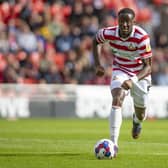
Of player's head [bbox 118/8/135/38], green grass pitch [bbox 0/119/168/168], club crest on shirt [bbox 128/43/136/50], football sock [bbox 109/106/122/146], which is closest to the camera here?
green grass pitch [bbox 0/119/168/168]

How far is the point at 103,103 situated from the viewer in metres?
21.7

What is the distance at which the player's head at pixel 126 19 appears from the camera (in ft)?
34.3

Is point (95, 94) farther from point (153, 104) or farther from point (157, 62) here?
point (157, 62)

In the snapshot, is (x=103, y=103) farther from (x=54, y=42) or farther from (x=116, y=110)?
(x=116, y=110)

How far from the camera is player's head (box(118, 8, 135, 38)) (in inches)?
411

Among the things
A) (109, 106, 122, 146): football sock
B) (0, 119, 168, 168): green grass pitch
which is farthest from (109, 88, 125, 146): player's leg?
(0, 119, 168, 168): green grass pitch

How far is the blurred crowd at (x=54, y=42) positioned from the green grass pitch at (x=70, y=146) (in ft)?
11.9

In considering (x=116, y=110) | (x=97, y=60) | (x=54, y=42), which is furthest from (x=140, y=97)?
(x=54, y=42)

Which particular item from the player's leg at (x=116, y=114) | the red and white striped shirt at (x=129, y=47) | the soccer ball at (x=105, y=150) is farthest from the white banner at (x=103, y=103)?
the soccer ball at (x=105, y=150)

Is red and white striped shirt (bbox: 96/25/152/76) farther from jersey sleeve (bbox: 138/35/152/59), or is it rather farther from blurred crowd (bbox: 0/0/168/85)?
blurred crowd (bbox: 0/0/168/85)

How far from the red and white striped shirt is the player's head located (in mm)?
272

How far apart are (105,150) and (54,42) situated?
43.5ft

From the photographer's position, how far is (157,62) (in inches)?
963

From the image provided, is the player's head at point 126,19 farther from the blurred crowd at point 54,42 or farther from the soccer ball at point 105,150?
the blurred crowd at point 54,42
